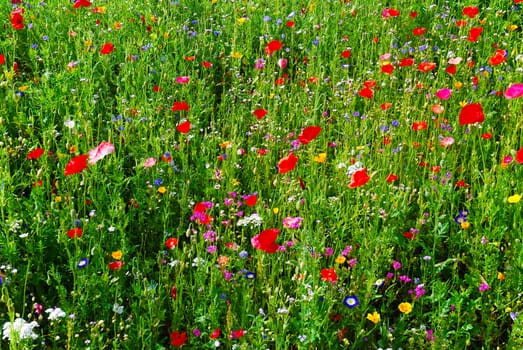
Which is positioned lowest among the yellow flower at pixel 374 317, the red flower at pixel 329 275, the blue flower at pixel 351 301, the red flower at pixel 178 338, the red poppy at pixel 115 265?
the red flower at pixel 178 338

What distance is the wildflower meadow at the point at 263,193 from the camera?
83.1 inches

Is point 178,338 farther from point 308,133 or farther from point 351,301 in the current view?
point 308,133

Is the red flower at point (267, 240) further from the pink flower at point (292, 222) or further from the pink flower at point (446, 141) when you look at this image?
the pink flower at point (446, 141)

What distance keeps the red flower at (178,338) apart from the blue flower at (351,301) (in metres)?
0.55

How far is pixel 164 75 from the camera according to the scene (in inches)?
135

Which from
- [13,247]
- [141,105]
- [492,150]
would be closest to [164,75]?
[141,105]

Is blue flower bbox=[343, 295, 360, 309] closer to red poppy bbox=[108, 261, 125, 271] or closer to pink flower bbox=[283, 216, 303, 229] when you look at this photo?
pink flower bbox=[283, 216, 303, 229]

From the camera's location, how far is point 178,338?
Result: 6.70ft

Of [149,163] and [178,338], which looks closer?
[178,338]

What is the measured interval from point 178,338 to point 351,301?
60 cm

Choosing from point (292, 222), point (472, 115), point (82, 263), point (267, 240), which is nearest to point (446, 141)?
point (472, 115)

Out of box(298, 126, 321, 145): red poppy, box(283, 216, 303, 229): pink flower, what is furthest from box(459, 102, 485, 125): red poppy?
box(283, 216, 303, 229): pink flower

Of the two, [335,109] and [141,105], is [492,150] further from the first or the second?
[141,105]

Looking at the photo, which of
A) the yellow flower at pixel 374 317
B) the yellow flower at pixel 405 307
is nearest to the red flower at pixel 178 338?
the yellow flower at pixel 374 317
